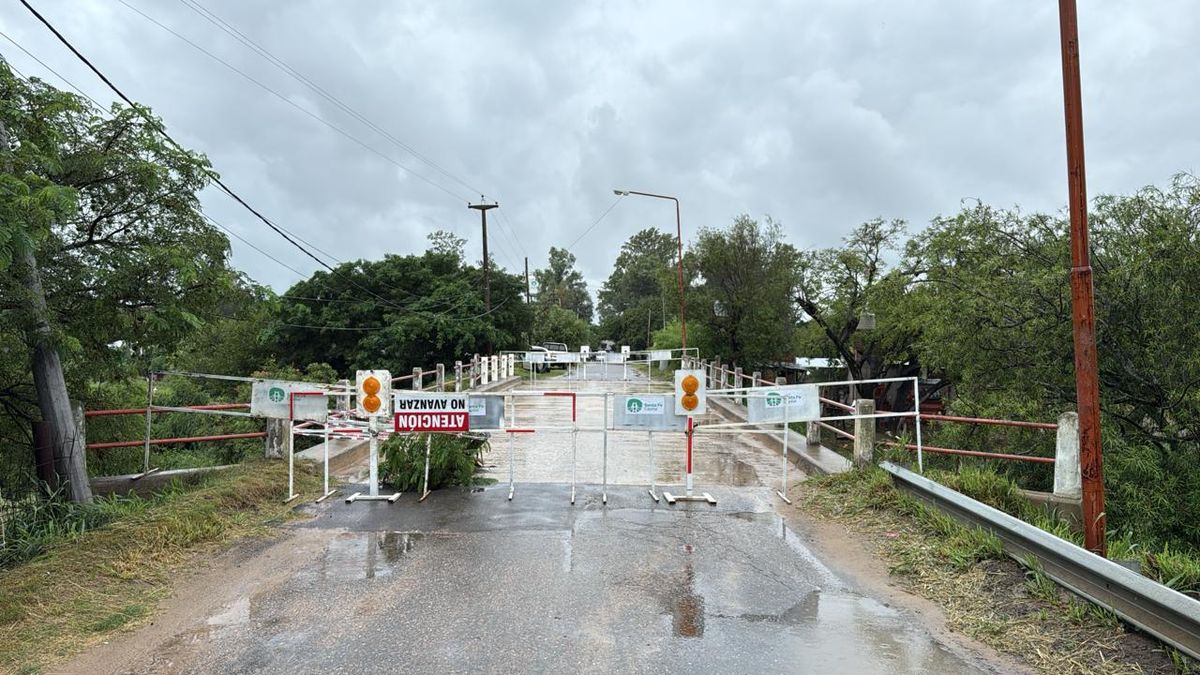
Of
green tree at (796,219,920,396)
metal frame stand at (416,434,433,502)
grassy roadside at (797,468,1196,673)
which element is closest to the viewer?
grassy roadside at (797,468,1196,673)

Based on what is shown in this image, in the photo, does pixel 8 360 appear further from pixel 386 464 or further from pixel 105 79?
pixel 105 79

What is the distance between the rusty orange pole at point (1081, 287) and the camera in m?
5.77

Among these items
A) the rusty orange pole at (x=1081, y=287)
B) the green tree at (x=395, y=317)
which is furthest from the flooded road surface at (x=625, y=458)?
the green tree at (x=395, y=317)

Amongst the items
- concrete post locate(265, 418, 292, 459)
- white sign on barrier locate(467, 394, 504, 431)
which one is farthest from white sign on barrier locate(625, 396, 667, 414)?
concrete post locate(265, 418, 292, 459)

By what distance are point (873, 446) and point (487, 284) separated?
32537mm

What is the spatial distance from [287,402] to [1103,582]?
26.4 ft

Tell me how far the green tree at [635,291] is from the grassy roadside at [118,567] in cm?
8092

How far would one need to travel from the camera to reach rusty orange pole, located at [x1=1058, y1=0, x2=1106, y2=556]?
18.9 ft

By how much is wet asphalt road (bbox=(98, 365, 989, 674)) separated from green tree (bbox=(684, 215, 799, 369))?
78.8ft

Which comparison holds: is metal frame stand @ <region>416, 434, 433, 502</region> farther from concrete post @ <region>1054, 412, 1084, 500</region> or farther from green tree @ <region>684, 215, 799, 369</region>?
green tree @ <region>684, 215, 799, 369</region>

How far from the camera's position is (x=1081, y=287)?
588 cm

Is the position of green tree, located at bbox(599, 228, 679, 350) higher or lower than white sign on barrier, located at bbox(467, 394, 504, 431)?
higher

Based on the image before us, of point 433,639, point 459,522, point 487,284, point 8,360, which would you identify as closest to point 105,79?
point 8,360

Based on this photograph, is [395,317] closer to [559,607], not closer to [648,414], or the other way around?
[648,414]
